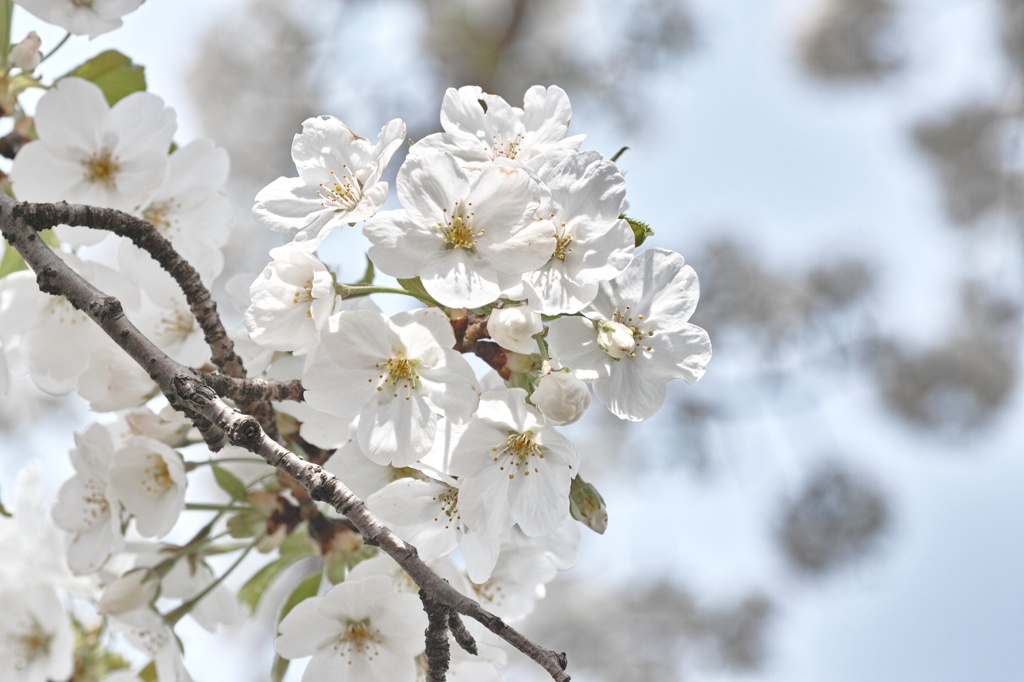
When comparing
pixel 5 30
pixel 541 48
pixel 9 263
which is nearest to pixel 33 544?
pixel 9 263

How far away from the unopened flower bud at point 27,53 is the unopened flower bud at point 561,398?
0.65 metres

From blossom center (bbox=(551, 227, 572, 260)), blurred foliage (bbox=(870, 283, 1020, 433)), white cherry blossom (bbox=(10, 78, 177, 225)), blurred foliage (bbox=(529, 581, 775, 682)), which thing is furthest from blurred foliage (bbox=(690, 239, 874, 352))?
blossom center (bbox=(551, 227, 572, 260))

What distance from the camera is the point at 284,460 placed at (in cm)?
50

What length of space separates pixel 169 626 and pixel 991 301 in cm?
570

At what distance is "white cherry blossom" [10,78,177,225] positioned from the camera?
0.80 m

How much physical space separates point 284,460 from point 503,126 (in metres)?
0.35

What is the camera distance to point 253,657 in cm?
364

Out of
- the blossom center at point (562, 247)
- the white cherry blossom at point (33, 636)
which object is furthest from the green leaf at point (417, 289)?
the white cherry blossom at point (33, 636)

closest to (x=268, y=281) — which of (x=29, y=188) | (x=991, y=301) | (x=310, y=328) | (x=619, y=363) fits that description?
(x=310, y=328)

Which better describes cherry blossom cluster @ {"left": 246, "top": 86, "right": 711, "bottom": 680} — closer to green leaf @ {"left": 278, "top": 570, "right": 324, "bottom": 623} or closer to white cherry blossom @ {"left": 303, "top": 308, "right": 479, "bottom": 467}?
white cherry blossom @ {"left": 303, "top": 308, "right": 479, "bottom": 467}

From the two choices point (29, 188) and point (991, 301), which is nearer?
point (29, 188)

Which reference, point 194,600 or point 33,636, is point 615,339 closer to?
point 194,600

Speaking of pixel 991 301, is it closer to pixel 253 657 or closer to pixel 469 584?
pixel 253 657

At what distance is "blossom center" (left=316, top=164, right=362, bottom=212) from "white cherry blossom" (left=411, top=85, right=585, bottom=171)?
0.08 m
